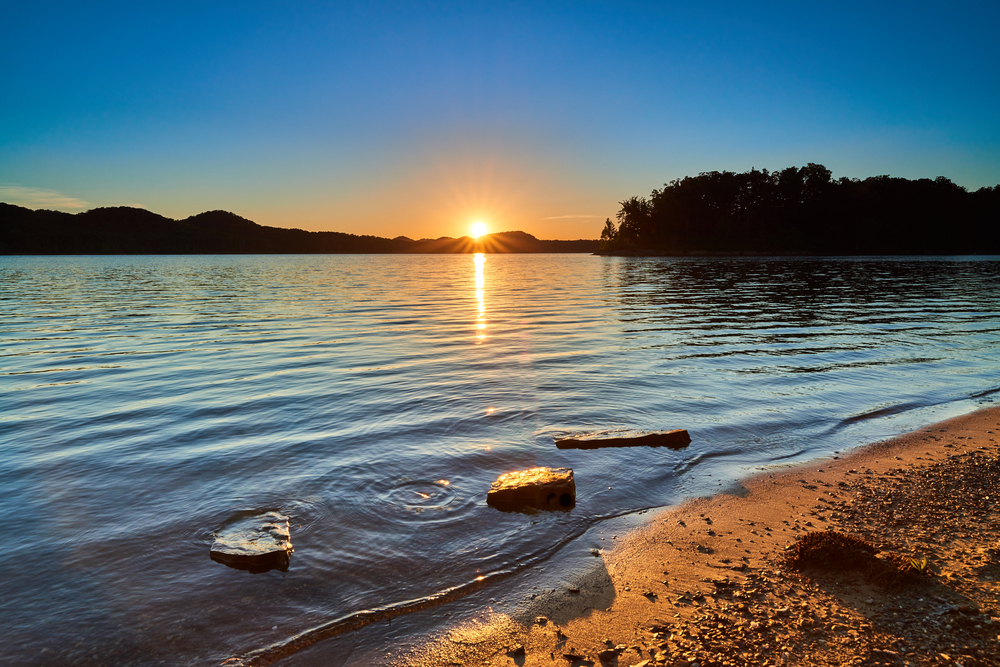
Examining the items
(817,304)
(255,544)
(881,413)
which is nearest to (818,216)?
(817,304)

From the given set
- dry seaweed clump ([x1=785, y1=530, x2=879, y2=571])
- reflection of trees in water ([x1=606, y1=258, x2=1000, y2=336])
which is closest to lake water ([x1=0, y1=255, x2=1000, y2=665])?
dry seaweed clump ([x1=785, y1=530, x2=879, y2=571])

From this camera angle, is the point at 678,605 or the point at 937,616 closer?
the point at 937,616

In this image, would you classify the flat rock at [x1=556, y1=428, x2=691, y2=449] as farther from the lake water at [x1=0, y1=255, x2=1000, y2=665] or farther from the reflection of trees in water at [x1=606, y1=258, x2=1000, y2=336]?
the reflection of trees in water at [x1=606, y1=258, x2=1000, y2=336]

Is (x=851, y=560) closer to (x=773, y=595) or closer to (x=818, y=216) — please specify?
(x=773, y=595)

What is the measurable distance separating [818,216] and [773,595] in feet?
685

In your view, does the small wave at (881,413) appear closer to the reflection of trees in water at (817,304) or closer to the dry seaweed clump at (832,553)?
the dry seaweed clump at (832,553)

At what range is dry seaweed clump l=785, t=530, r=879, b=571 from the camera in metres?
4.91

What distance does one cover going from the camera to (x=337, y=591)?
502 centimetres

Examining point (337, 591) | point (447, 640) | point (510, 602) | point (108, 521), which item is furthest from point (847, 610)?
point (108, 521)

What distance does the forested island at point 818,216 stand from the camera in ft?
547

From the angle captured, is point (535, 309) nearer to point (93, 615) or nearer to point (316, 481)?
point (316, 481)

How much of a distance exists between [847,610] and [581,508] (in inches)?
122

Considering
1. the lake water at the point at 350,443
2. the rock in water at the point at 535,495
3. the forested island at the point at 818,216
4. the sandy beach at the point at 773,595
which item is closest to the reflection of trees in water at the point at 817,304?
the lake water at the point at 350,443

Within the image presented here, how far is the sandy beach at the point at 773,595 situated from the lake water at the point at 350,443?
751mm
